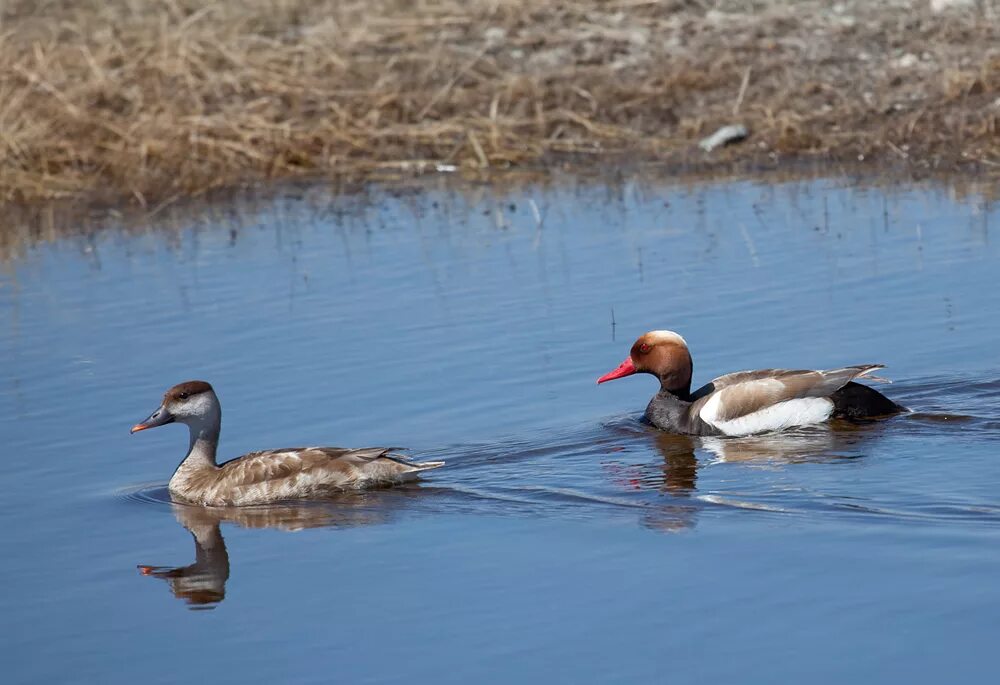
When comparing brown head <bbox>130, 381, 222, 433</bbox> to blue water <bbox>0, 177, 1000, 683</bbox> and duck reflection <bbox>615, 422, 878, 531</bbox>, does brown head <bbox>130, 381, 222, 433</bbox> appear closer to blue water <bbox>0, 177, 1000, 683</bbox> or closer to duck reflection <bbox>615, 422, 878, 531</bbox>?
blue water <bbox>0, 177, 1000, 683</bbox>

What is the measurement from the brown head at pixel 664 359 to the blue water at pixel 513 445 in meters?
0.29

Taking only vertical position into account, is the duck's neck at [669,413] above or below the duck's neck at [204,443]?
below

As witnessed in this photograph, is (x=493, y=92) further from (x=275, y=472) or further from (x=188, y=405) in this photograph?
(x=275, y=472)

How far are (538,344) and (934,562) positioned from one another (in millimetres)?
4516

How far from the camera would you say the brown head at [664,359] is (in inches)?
416

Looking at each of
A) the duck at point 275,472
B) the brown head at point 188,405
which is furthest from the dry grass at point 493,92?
the duck at point 275,472

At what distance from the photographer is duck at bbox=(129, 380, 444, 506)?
9094 mm

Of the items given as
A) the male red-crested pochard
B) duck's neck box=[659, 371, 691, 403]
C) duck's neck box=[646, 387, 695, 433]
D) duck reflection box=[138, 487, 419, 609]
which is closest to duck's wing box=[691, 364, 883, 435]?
the male red-crested pochard

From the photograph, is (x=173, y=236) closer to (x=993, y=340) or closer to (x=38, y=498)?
(x=38, y=498)

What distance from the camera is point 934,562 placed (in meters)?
7.30

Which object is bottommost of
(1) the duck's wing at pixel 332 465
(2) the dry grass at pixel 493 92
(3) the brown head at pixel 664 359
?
(1) the duck's wing at pixel 332 465

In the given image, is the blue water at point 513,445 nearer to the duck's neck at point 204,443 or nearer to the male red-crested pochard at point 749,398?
the male red-crested pochard at point 749,398

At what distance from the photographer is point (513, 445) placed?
9625 millimetres

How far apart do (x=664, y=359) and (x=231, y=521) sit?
2.95 meters
